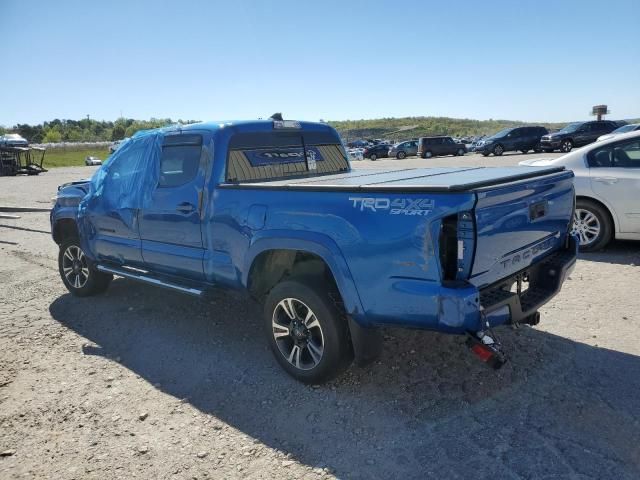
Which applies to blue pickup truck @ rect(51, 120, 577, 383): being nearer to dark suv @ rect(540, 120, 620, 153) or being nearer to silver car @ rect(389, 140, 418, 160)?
dark suv @ rect(540, 120, 620, 153)

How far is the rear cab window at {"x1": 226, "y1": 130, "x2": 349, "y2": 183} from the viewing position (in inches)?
177

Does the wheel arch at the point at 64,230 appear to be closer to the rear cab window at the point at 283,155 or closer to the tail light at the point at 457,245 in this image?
the rear cab window at the point at 283,155

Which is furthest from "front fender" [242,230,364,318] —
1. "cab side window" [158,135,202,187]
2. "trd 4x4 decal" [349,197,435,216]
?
"cab side window" [158,135,202,187]

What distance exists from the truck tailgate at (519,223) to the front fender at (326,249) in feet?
2.45

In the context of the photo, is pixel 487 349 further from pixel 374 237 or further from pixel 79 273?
pixel 79 273

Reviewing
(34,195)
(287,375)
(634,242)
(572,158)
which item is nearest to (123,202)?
(287,375)

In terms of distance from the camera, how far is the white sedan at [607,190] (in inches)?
260

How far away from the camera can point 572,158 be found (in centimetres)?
713

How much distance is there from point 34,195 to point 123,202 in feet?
50.5

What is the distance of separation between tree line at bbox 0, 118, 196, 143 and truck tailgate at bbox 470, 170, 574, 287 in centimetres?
10006

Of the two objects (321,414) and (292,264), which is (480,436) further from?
(292,264)

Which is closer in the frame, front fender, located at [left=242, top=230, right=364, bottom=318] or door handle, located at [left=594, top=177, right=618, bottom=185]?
front fender, located at [left=242, top=230, right=364, bottom=318]

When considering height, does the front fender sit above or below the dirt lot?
above

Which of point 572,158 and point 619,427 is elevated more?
point 572,158
